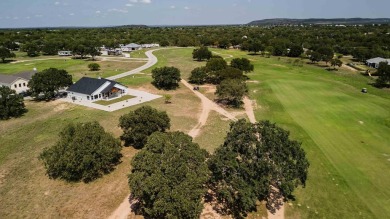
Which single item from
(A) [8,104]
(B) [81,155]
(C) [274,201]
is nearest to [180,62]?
(A) [8,104]

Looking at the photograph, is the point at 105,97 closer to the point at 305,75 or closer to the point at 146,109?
the point at 146,109

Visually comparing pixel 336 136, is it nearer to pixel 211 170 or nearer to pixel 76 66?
pixel 211 170

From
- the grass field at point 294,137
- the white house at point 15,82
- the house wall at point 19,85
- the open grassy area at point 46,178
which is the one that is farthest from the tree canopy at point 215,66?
the white house at point 15,82

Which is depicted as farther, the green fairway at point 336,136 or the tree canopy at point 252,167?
the green fairway at point 336,136

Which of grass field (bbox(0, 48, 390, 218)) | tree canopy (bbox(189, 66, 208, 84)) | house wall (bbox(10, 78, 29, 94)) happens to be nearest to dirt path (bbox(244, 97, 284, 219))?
grass field (bbox(0, 48, 390, 218))

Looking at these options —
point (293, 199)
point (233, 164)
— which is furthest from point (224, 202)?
point (293, 199)

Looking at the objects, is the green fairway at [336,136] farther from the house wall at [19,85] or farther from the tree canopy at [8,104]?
the house wall at [19,85]

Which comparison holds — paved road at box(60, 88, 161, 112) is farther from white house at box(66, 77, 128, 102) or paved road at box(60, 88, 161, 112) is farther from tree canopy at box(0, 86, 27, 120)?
tree canopy at box(0, 86, 27, 120)
